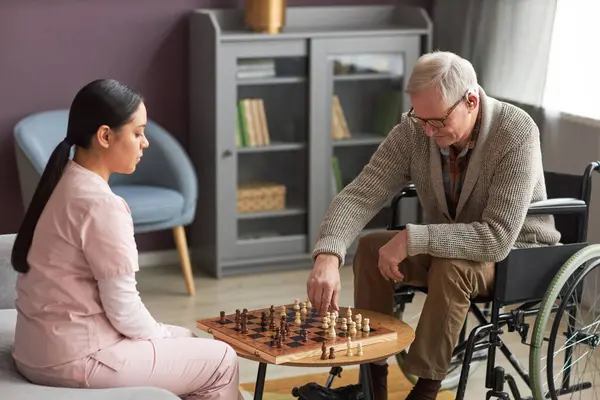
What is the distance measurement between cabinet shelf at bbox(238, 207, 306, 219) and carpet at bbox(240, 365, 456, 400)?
1.33 metres

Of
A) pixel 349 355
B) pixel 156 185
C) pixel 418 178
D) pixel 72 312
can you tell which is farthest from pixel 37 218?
pixel 156 185

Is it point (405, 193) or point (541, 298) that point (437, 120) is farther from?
point (541, 298)

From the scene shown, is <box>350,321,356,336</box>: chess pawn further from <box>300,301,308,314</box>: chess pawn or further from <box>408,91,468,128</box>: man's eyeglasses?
<box>408,91,468,128</box>: man's eyeglasses

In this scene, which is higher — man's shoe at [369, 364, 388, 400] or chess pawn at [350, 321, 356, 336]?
chess pawn at [350, 321, 356, 336]

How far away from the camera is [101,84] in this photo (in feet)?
7.40

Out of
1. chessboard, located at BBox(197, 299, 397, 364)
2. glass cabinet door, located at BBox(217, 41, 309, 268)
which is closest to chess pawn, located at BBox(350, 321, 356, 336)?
chessboard, located at BBox(197, 299, 397, 364)

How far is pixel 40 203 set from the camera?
2.24 m

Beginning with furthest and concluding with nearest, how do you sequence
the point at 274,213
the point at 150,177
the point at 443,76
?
the point at 274,213 → the point at 150,177 → the point at 443,76

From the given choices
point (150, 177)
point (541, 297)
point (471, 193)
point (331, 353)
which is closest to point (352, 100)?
point (150, 177)

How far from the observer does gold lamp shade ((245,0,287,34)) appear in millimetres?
4484

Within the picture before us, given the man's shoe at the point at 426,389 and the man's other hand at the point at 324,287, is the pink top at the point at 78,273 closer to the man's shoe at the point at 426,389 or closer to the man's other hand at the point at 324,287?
the man's other hand at the point at 324,287

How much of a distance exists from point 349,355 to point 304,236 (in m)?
2.42

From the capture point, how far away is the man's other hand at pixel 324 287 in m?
2.57

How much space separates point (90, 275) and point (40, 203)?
192 millimetres
